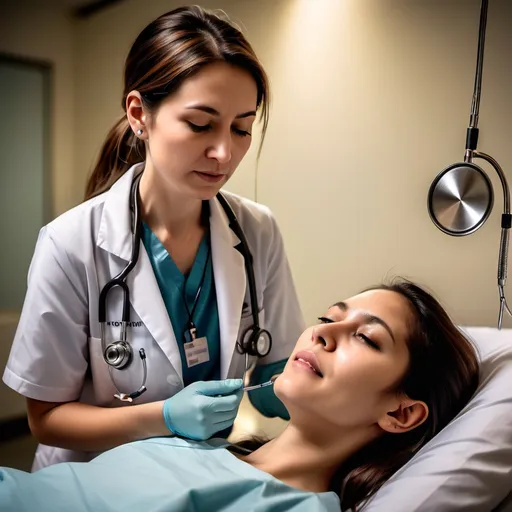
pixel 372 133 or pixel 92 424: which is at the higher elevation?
pixel 372 133

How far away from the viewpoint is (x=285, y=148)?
6.40 feet

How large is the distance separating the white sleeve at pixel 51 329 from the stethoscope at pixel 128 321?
0.06 meters

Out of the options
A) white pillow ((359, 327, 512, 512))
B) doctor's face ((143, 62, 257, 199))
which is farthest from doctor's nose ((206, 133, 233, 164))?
white pillow ((359, 327, 512, 512))

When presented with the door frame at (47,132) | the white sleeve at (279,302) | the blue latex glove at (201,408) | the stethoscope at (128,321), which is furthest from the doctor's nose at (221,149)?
the door frame at (47,132)

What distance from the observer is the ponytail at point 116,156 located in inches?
61.6

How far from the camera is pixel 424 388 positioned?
4.51 ft

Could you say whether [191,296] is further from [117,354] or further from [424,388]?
[424,388]

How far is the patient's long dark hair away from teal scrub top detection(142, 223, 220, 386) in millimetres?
392

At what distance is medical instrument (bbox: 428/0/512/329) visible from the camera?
1.53m

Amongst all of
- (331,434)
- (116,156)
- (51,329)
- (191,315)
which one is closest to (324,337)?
(331,434)

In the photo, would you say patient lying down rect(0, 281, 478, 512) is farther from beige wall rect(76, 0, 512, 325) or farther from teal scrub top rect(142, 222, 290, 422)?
beige wall rect(76, 0, 512, 325)

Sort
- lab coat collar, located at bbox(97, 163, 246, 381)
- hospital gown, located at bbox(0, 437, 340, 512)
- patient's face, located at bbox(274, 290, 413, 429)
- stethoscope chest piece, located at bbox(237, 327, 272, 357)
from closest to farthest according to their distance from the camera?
hospital gown, located at bbox(0, 437, 340, 512) → patient's face, located at bbox(274, 290, 413, 429) → lab coat collar, located at bbox(97, 163, 246, 381) → stethoscope chest piece, located at bbox(237, 327, 272, 357)

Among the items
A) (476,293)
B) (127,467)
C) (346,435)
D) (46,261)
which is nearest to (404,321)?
(346,435)

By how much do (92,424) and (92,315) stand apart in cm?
23
